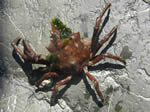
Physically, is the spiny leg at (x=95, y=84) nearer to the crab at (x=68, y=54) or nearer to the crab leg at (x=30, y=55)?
the crab at (x=68, y=54)

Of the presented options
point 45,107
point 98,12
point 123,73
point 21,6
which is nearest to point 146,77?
point 123,73

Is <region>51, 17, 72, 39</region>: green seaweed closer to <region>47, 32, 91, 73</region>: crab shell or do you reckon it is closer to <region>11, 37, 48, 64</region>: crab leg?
<region>47, 32, 91, 73</region>: crab shell

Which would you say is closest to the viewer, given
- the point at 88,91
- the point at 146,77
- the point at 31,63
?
the point at 146,77

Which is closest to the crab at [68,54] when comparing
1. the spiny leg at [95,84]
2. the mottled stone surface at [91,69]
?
the spiny leg at [95,84]

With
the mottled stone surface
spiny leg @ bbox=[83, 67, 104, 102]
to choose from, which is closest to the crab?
spiny leg @ bbox=[83, 67, 104, 102]

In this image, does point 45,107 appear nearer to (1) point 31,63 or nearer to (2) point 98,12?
(1) point 31,63

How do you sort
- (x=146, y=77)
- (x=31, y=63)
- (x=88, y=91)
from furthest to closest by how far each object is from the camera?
(x=31, y=63), (x=88, y=91), (x=146, y=77)

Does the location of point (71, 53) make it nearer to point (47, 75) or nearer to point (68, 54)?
point (68, 54)

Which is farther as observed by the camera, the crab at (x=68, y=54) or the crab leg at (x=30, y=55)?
the crab leg at (x=30, y=55)
